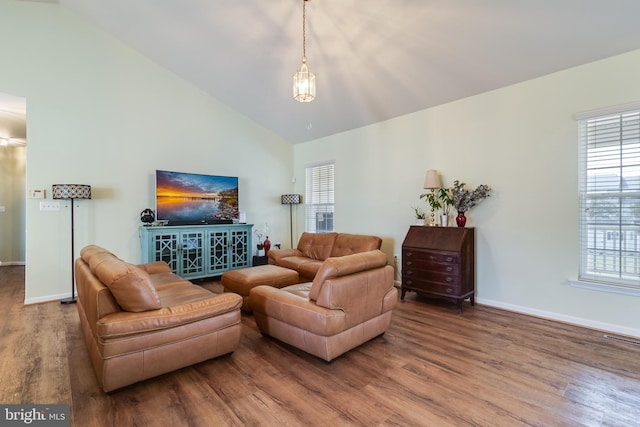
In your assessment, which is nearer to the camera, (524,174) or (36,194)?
(524,174)

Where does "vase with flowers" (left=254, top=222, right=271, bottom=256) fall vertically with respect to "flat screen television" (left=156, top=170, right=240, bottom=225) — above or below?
below

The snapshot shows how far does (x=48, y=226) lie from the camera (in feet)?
13.9

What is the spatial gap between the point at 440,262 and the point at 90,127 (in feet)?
17.6

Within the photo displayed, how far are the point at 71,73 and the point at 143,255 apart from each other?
2827 millimetres

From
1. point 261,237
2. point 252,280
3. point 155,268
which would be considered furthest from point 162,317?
point 261,237

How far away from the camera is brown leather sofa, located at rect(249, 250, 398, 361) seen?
7.82ft

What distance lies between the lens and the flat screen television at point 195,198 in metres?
4.97

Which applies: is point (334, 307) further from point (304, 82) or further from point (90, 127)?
point (90, 127)

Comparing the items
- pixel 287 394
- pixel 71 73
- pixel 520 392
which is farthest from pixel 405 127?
pixel 71 73

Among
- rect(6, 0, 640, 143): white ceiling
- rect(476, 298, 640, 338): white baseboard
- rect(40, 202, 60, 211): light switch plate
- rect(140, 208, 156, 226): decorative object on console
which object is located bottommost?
rect(476, 298, 640, 338): white baseboard

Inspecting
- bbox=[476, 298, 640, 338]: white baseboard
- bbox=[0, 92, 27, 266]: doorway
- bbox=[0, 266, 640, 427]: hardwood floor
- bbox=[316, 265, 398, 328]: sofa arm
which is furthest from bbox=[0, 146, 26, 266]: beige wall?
bbox=[476, 298, 640, 338]: white baseboard

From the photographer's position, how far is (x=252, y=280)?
3.62m

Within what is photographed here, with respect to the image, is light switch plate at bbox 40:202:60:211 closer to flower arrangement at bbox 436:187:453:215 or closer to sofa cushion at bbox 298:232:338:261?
sofa cushion at bbox 298:232:338:261

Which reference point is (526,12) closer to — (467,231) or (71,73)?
(467,231)
